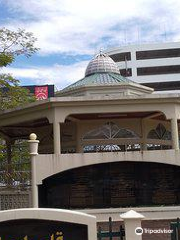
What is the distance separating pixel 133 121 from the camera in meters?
20.7

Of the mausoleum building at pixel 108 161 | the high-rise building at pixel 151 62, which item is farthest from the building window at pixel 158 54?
the mausoleum building at pixel 108 161

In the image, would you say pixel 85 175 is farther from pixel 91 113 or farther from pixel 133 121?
pixel 133 121

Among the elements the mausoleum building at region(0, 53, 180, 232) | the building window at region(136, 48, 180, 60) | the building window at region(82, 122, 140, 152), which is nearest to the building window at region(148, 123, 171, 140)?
the mausoleum building at region(0, 53, 180, 232)

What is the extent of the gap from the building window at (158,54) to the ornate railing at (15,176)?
1878 inches

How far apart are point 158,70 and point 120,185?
49.5 m

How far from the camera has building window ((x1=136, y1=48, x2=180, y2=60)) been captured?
63.2 m

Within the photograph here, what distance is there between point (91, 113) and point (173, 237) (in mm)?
9327

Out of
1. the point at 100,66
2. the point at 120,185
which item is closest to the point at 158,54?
the point at 100,66

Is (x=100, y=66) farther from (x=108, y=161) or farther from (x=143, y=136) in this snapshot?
(x=108, y=161)

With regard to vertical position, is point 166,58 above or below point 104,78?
above

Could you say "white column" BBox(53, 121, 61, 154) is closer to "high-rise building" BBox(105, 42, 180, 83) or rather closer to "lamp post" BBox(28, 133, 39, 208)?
"lamp post" BBox(28, 133, 39, 208)

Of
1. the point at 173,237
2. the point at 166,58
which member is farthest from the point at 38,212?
the point at 166,58

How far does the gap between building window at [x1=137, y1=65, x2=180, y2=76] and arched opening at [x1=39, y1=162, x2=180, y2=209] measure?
48.6m

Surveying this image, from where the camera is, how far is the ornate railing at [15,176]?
17641 mm
